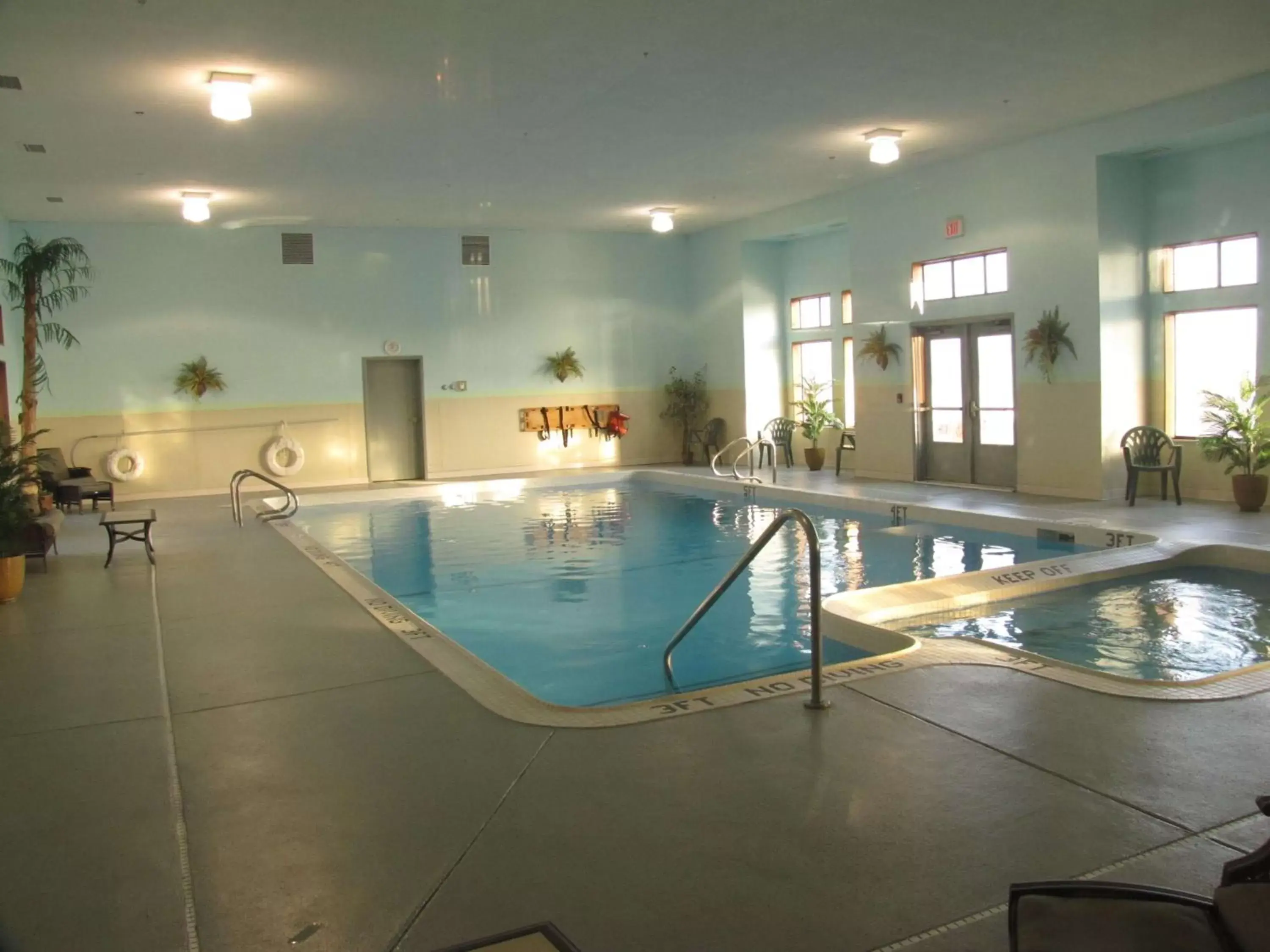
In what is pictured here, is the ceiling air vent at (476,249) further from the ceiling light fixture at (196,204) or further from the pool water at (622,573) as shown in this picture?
the pool water at (622,573)

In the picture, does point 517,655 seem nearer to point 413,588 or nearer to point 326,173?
point 413,588

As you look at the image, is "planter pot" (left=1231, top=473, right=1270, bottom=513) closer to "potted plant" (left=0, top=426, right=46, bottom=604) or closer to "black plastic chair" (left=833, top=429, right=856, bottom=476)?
"black plastic chair" (left=833, top=429, right=856, bottom=476)

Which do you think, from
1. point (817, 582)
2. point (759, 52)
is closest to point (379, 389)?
point (759, 52)

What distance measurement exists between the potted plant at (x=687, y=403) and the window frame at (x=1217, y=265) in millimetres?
7305

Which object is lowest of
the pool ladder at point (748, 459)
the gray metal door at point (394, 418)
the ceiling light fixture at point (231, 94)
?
the pool ladder at point (748, 459)

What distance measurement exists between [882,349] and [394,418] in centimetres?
677

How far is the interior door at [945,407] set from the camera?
450 inches

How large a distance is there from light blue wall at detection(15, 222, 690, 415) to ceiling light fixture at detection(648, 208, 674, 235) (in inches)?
78.5

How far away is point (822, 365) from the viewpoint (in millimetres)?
14727

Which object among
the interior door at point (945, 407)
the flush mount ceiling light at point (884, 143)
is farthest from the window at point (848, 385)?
the flush mount ceiling light at point (884, 143)

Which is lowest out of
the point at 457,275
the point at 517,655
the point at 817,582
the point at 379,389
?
the point at 517,655

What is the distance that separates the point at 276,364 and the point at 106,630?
8780 mm

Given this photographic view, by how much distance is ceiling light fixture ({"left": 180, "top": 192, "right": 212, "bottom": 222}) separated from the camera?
11.3 metres

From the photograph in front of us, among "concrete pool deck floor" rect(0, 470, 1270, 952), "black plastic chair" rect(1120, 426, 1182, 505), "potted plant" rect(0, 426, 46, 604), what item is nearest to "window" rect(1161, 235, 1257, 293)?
"black plastic chair" rect(1120, 426, 1182, 505)
